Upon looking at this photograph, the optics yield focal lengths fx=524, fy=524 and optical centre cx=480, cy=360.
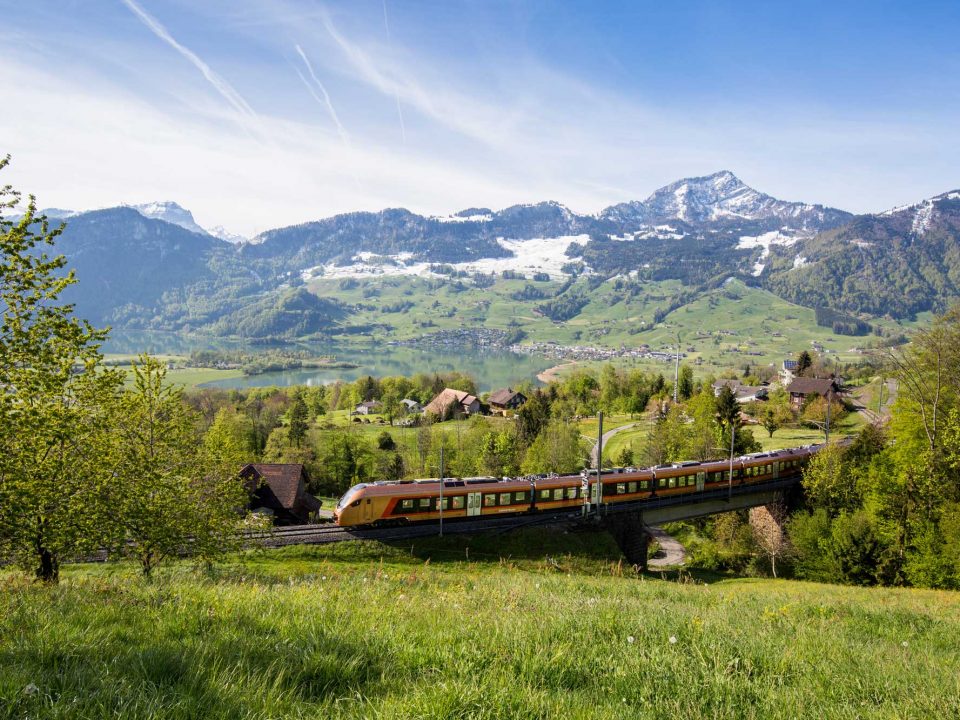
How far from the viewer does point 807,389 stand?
239 ft

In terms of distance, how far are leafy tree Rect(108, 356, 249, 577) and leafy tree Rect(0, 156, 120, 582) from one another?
124 cm

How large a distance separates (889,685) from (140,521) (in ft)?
56.2

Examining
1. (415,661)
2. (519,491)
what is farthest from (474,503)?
(415,661)

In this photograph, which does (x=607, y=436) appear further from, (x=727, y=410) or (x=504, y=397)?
(x=504, y=397)

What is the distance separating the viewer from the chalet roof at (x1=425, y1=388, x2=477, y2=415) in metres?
105

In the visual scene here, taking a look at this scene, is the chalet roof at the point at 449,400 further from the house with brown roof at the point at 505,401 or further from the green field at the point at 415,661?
the green field at the point at 415,661

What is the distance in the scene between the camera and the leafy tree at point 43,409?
1040cm

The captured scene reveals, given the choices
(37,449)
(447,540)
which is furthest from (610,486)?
(37,449)

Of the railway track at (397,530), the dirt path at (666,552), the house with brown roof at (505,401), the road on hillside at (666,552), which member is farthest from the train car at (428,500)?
the house with brown roof at (505,401)

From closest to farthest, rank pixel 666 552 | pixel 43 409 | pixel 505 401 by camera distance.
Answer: pixel 43 409, pixel 666 552, pixel 505 401

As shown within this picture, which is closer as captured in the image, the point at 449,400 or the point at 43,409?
the point at 43,409

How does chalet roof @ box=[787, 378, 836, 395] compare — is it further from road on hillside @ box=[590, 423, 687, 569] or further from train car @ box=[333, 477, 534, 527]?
train car @ box=[333, 477, 534, 527]

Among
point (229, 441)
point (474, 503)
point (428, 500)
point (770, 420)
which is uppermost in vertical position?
point (229, 441)

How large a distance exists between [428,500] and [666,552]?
2677 cm
